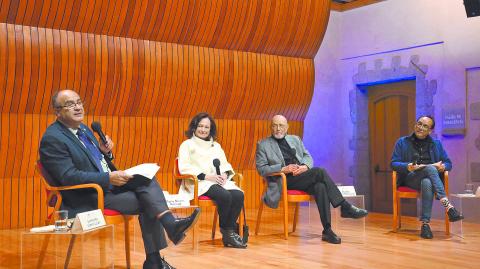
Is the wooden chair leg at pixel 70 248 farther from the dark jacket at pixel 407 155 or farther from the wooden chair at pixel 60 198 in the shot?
the dark jacket at pixel 407 155

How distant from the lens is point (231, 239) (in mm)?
5051

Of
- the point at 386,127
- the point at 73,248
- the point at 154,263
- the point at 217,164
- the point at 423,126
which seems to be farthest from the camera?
the point at 386,127

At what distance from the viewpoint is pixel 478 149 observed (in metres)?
7.09

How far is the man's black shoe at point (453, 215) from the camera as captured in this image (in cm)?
547

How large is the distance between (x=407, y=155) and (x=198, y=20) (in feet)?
9.07

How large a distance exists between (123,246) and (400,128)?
4.74 m

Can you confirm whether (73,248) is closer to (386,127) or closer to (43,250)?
(43,250)

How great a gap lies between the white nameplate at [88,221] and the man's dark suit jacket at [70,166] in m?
0.24

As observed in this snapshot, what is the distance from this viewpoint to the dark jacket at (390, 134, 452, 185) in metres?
6.01

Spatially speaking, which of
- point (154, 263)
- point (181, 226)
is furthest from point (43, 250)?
point (181, 226)

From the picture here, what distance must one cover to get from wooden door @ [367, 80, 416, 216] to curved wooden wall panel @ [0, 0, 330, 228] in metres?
0.93

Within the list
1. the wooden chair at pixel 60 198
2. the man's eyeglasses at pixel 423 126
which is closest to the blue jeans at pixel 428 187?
the man's eyeglasses at pixel 423 126

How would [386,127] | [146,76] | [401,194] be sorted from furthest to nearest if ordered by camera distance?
1. [386,127]
2. [146,76]
3. [401,194]

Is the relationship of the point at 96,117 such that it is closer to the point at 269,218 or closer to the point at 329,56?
the point at 269,218
